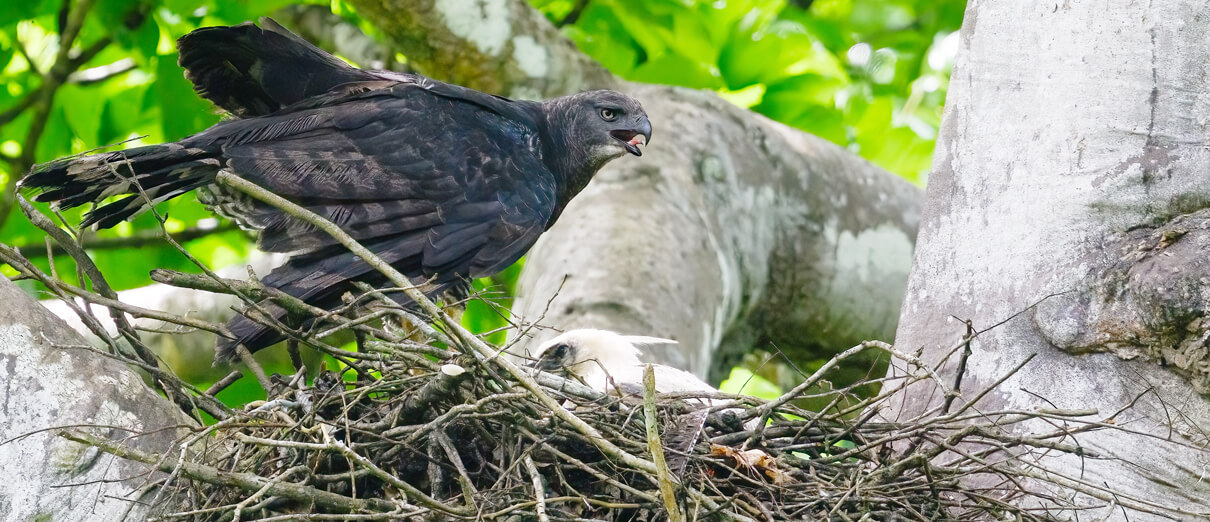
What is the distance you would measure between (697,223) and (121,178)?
2572 millimetres

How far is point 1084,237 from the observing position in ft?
10.1

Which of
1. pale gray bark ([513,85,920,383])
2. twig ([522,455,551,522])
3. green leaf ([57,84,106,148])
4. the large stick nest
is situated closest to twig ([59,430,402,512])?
the large stick nest

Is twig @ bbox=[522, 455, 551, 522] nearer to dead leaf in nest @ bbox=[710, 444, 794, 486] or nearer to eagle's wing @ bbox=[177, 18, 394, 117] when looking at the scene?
dead leaf in nest @ bbox=[710, 444, 794, 486]

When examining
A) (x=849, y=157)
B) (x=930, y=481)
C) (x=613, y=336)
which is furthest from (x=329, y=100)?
(x=849, y=157)

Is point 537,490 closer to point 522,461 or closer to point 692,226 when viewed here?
point 522,461

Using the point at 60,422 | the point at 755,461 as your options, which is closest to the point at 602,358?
the point at 755,461

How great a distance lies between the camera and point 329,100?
4.02 meters

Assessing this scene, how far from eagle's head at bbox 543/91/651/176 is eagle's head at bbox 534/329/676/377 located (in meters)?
0.73

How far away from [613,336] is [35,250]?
3737mm

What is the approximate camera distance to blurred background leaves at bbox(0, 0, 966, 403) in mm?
6090

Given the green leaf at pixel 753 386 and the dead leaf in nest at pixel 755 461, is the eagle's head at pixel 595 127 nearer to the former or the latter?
the dead leaf in nest at pixel 755 461

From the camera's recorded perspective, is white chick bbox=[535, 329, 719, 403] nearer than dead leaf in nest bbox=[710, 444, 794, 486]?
No

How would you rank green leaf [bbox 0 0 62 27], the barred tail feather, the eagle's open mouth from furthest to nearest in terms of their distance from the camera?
1. green leaf [bbox 0 0 62 27]
2. the eagle's open mouth
3. the barred tail feather

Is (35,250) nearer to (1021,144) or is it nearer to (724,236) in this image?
(724,236)
